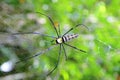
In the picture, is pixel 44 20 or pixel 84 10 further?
pixel 84 10

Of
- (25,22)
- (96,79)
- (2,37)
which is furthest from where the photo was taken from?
(96,79)

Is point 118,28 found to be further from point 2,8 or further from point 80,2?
point 2,8

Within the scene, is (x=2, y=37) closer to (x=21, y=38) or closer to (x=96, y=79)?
(x=21, y=38)

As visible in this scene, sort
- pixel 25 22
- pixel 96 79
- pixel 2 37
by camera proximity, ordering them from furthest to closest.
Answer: pixel 96 79, pixel 25 22, pixel 2 37

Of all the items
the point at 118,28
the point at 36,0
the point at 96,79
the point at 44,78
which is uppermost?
the point at 36,0

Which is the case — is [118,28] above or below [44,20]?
below

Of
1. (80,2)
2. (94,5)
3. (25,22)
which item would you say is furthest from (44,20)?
(94,5)

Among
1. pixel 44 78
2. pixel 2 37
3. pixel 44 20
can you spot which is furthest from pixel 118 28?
pixel 2 37
